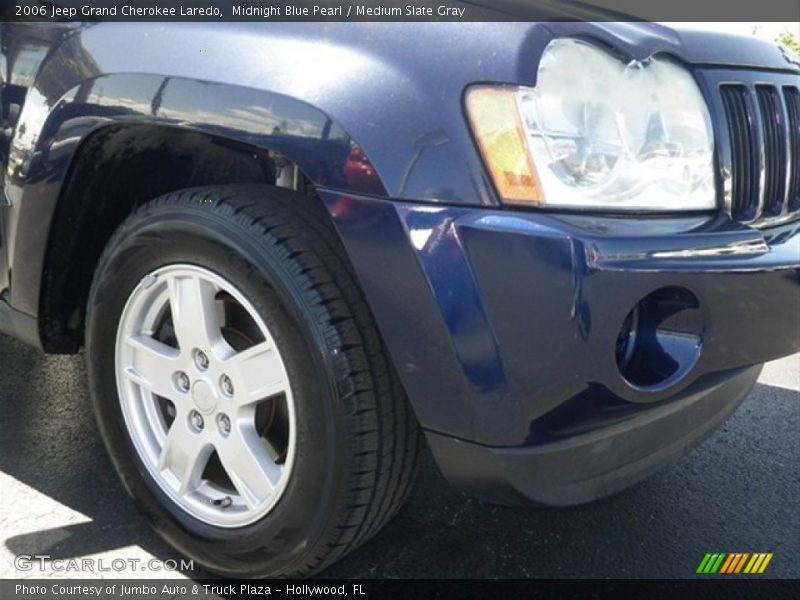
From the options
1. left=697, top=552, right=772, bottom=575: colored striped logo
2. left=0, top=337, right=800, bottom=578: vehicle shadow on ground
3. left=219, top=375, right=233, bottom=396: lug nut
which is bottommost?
left=0, top=337, right=800, bottom=578: vehicle shadow on ground

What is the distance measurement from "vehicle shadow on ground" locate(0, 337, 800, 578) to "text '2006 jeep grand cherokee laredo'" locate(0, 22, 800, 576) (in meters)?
0.27

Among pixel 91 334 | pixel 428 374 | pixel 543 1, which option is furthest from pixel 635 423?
pixel 91 334

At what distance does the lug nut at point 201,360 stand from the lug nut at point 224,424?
0.12 meters

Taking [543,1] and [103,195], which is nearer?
[543,1]

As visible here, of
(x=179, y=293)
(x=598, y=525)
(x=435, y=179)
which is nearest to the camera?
(x=435, y=179)

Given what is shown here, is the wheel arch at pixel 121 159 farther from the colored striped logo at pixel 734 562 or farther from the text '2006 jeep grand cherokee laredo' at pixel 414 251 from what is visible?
the colored striped logo at pixel 734 562

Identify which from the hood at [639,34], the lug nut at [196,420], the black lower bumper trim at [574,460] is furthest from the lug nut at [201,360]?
the hood at [639,34]

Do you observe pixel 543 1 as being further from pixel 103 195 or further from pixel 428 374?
pixel 103 195

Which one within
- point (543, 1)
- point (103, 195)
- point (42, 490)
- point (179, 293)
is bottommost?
point (42, 490)

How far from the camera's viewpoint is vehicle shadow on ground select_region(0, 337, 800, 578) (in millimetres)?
1904

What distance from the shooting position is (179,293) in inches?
68.4

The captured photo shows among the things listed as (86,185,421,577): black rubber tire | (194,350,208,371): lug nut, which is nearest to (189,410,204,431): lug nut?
(194,350,208,371): lug nut

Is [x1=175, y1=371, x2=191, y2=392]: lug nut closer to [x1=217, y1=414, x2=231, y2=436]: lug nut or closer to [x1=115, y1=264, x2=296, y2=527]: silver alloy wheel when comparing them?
[x1=115, y1=264, x2=296, y2=527]: silver alloy wheel

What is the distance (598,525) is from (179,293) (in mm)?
1258
